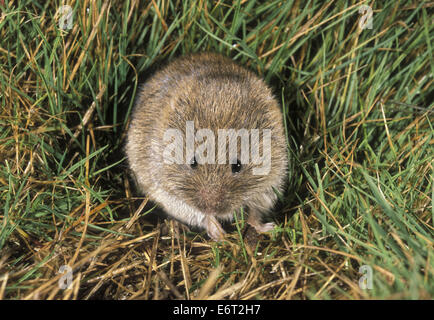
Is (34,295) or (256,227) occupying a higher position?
(34,295)

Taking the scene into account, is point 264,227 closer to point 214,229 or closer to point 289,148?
point 214,229

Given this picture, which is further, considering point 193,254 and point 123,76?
point 123,76

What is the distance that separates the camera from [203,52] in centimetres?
378

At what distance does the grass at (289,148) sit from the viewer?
2488mm

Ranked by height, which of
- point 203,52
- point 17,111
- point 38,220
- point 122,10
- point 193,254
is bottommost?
point 193,254

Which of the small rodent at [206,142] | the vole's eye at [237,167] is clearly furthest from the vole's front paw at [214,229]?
the vole's eye at [237,167]

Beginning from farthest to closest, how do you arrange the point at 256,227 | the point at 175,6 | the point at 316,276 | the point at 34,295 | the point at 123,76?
the point at 175,6, the point at 123,76, the point at 256,227, the point at 316,276, the point at 34,295

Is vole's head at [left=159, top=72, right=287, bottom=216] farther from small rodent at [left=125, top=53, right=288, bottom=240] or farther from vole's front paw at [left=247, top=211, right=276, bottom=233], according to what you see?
vole's front paw at [left=247, top=211, right=276, bottom=233]

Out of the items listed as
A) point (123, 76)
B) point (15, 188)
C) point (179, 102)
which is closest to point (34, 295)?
point (15, 188)

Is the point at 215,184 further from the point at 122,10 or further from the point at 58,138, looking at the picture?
the point at 122,10

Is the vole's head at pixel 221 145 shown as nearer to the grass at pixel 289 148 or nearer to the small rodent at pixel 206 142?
the small rodent at pixel 206 142

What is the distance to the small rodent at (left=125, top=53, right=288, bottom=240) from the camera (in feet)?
9.39

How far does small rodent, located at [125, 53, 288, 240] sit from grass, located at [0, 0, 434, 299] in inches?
7.1

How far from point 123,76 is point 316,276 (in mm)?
2438
